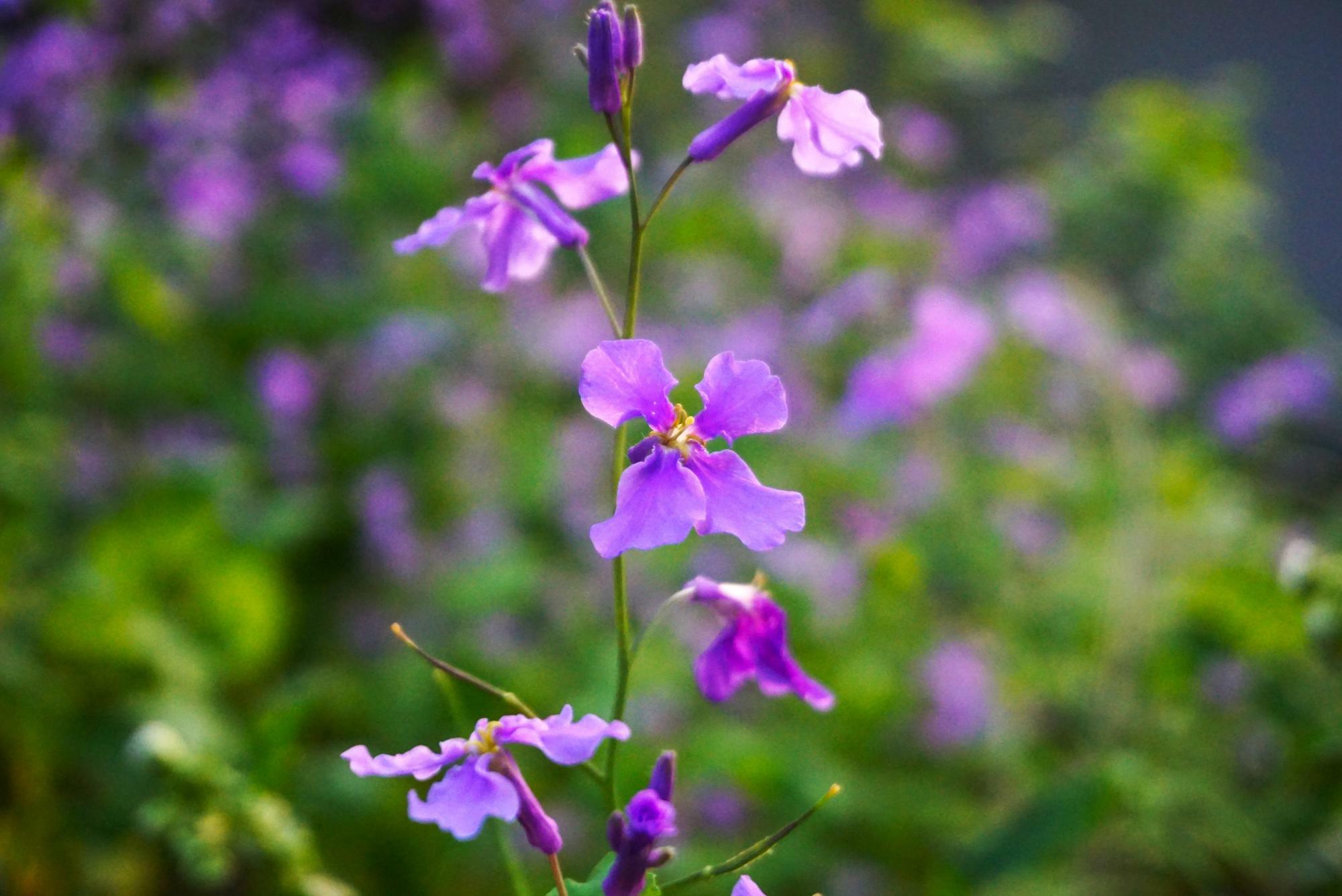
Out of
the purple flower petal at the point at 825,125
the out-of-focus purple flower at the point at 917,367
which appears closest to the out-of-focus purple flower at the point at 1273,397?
the out-of-focus purple flower at the point at 917,367

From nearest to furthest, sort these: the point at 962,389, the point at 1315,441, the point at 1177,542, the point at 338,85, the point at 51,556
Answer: the point at 51,556
the point at 1177,542
the point at 338,85
the point at 962,389
the point at 1315,441

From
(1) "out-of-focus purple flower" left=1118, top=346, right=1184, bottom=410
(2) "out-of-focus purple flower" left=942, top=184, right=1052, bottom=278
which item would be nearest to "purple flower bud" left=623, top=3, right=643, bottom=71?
(1) "out-of-focus purple flower" left=1118, top=346, right=1184, bottom=410

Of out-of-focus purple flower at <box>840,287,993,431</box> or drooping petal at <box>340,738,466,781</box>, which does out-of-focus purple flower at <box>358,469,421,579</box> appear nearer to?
out-of-focus purple flower at <box>840,287,993,431</box>

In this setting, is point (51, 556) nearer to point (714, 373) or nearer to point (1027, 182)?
point (714, 373)

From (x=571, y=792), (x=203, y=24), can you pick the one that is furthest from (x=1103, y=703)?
(x=203, y=24)

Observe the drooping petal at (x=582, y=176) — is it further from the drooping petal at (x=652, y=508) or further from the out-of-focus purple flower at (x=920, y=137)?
the out-of-focus purple flower at (x=920, y=137)

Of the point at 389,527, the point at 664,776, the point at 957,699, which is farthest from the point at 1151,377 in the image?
the point at 664,776
